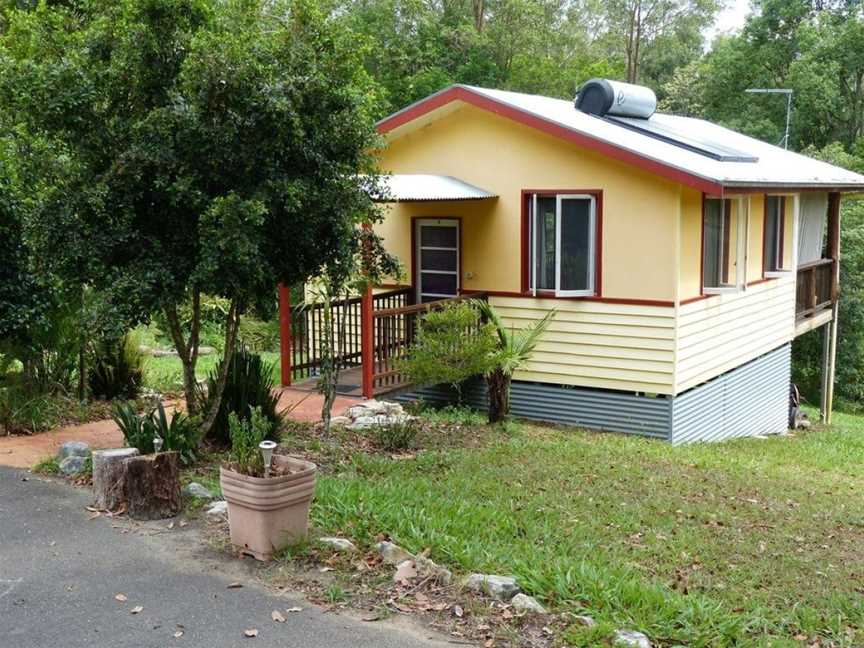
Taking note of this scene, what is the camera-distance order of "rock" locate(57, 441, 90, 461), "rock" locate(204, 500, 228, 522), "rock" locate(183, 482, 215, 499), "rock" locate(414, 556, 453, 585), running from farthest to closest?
"rock" locate(57, 441, 90, 461)
"rock" locate(183, 482, 215, 499)
"rock" locate(204, 500, 228, 522)
"rock" locate(414, 556, 453, 585)

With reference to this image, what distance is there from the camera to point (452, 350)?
35.7 ft

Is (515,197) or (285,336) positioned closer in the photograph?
(285,336)

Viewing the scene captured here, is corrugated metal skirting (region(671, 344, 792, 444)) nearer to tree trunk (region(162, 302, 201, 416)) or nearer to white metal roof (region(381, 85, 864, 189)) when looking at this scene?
white metal roof (region(381, 85, 864, 189))

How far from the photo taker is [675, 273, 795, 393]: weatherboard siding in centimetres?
1240

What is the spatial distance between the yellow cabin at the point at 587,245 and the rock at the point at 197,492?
4.63 metres

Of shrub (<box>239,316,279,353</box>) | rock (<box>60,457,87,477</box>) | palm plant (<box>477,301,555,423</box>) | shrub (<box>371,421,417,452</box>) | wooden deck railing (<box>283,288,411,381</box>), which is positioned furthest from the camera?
shrub (<box>239,316,279,353</box>)

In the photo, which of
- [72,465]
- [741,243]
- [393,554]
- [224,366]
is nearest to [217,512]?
[393,554]

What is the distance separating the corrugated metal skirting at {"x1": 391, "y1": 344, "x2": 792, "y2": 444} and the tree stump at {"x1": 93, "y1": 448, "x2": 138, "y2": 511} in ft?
19.3

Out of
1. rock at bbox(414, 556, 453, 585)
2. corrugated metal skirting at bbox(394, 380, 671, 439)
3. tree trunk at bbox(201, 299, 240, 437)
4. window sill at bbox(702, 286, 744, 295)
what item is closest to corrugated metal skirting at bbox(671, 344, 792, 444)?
corrugated metal skirting at bbox(394, 380, 671, 439)

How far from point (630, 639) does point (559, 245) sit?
26.9ft

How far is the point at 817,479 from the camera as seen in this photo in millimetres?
10781

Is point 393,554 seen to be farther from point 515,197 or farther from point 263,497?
point 515,197

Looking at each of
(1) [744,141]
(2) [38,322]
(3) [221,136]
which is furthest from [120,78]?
(1) [744,141]

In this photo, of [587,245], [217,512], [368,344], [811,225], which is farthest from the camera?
[811,225]
